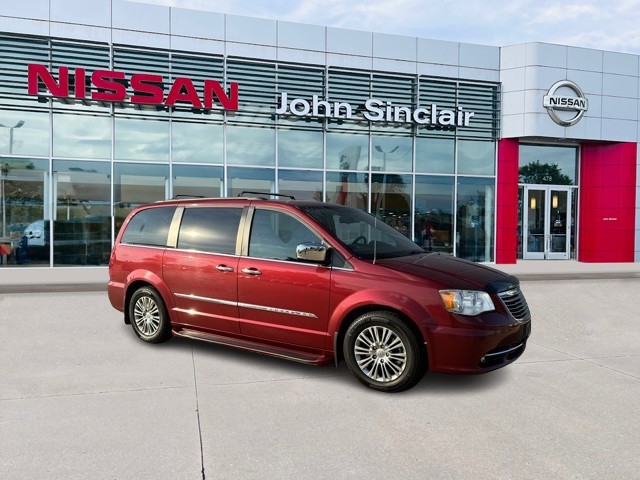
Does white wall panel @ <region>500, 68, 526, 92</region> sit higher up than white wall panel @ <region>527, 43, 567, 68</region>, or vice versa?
white wall panel @ <region>527, 43, 567, 68</region>

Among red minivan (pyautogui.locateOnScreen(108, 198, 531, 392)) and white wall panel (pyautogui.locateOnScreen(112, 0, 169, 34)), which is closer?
red minivan (pyautogui.locateOnScreen(108, 198, 531, 392))

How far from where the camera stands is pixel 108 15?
14.4 meters

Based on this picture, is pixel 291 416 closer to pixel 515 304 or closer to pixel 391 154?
pixel 515 304

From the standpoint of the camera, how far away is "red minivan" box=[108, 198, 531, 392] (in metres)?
4.56

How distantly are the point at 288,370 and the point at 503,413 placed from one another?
212 cm

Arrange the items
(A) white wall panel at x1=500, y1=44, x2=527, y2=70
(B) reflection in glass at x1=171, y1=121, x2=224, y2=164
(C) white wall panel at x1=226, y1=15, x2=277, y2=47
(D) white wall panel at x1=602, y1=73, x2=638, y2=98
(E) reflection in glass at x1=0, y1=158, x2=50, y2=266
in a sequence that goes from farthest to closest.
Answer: (D) white wall panel at x1=602, y1=73, x2=638, y2=98
(A) white wall panel at x1=500, y1=44, x2=527, y2=70
(C) white wall panel at x1=226, y1=15, x2=277, y2=47
(B) reflection in glass at x1=171, y1=121, x2=224, y2=164
(E) reflection in glass at x1=0, y1=158, x2=50, y2=266

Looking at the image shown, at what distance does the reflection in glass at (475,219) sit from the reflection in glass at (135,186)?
9.58 meters

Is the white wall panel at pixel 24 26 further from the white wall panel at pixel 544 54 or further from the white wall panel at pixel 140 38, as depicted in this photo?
the white wall panel at pixel 544 54

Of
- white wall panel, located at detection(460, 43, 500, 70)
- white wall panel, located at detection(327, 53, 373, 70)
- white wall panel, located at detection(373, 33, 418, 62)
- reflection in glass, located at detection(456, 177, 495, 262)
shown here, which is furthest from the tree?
white wall panel, located at detection(327, 53, 373, 70)

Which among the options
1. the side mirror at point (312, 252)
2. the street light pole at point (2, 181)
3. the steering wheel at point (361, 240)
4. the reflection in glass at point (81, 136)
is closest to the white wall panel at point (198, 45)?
the reflection in glass at point (81, 136)

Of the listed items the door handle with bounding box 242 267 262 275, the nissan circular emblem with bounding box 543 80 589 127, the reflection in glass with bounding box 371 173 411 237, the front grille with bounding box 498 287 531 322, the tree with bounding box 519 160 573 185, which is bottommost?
the front grille with bounding box 498 287 531 322

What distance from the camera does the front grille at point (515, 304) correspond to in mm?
4812

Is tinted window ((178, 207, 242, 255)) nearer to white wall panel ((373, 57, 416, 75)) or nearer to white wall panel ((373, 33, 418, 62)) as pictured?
white wall panel ((373, 57, 416, 75))

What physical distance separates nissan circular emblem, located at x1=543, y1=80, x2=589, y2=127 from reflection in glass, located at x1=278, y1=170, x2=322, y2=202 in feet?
26.1
